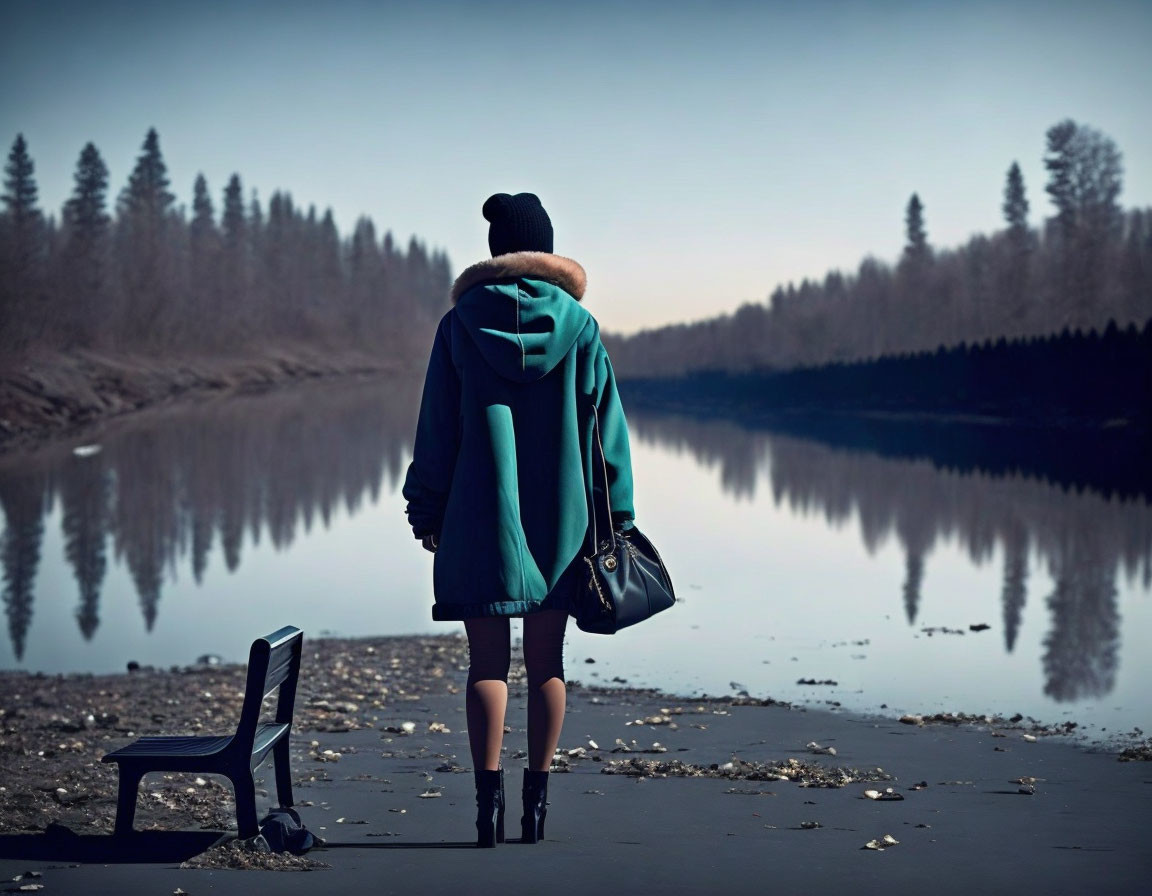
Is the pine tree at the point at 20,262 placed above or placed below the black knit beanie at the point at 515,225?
above

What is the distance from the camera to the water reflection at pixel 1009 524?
12.6 meters

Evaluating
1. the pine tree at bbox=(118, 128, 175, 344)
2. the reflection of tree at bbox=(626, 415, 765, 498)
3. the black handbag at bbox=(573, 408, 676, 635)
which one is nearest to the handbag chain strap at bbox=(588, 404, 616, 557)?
the black handbag at bbox=(573, 408, 676, 635)

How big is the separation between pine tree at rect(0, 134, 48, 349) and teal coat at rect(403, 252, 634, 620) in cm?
5988

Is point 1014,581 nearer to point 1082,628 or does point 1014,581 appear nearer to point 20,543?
point 1082,628

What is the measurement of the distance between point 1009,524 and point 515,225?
1874 centimetres

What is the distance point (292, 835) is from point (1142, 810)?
3336 millimetres

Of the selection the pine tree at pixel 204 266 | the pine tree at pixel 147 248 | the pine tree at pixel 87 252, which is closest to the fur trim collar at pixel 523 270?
the pine tree at pixel 87 252

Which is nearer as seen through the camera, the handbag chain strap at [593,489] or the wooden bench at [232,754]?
the wooden bench at [232,754]

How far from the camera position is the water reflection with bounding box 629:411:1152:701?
12.6 m

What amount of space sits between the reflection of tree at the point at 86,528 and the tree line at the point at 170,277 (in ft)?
104

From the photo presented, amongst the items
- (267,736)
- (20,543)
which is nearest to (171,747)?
(267,736)

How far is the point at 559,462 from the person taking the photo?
5.58 meters

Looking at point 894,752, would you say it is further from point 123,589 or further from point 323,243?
point 323,243

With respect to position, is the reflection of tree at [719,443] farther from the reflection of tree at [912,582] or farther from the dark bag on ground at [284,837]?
the dark bag on ground at [284,837]
